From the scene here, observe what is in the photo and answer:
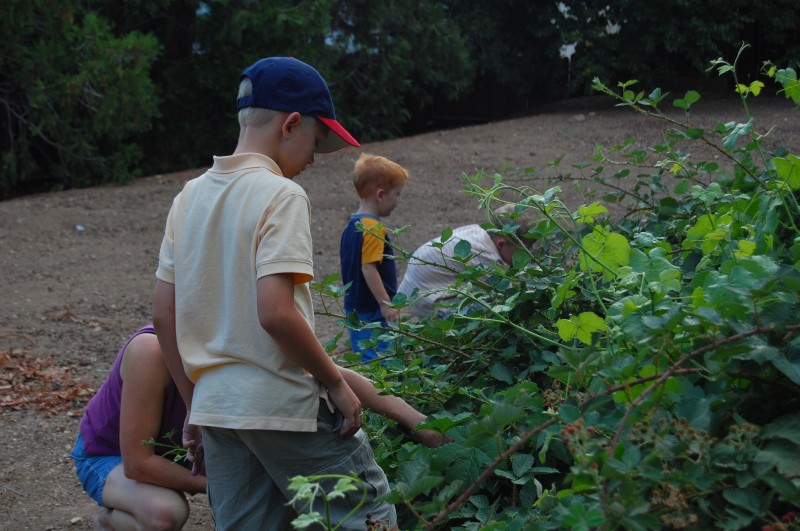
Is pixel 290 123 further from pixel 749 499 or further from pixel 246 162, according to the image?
pixel 749 499

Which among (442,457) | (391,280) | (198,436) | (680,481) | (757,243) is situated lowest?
(391,280)

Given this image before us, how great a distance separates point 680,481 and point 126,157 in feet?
36.8

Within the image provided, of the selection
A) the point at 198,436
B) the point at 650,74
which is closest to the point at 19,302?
the point at 198,436

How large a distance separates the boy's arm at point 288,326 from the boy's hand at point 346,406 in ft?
0.16

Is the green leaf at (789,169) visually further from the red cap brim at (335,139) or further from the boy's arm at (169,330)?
the boy's arm at (169,330)

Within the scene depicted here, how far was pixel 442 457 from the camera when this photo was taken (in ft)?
6.97

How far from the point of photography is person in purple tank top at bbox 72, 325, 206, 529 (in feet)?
8.82

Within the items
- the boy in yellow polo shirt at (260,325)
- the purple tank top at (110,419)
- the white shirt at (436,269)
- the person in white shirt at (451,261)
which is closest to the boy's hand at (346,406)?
the boy in yellow polo shirt at (260,325)

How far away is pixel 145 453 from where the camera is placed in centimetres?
270

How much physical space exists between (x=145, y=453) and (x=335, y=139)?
1092mm

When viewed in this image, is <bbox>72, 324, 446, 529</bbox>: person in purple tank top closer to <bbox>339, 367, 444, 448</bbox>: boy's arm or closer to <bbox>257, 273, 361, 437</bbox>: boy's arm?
<bbox>339, 367, 444, 448</bbox>: boy's arm

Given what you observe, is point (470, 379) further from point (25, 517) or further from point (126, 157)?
point (126, 157)

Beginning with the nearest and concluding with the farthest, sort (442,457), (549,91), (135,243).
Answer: (442,457) → (135,243) → (549,91)

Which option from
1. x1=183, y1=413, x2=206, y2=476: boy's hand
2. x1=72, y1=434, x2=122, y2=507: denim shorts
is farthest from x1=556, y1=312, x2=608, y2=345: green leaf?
x1=72, y1=434, x2=122, y2=507: denim shorts
